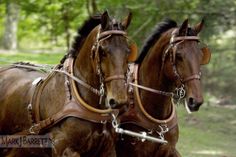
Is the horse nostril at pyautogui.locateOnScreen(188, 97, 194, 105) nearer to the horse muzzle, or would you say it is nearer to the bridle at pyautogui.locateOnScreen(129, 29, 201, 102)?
the horse muzzle

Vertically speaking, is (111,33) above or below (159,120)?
above

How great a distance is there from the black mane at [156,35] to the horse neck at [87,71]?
105 centimetres

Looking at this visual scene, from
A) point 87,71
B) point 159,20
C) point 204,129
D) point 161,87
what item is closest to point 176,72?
point 161,87

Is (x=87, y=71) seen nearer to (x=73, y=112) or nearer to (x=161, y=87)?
(x=73, y=112)

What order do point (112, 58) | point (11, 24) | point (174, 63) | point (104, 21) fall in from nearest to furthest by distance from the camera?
point (112, 58)
point (104, 21)
point (174, 63)
point (11, 24)

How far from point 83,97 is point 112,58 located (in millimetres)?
619

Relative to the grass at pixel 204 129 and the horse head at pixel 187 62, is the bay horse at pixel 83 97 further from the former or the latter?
the grass at pixel 204 129

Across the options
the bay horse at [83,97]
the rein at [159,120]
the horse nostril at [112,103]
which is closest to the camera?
the horse nostril at [112,103]

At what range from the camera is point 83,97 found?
4.87m

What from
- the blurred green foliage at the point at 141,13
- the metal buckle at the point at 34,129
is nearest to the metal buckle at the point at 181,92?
the metal buckle at the point at 34,129

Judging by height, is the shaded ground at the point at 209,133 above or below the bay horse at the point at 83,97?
below

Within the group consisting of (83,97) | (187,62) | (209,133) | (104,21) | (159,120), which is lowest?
(209,133)

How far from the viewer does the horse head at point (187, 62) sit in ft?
16.8

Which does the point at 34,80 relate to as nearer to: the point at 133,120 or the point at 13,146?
the point at 13,146
